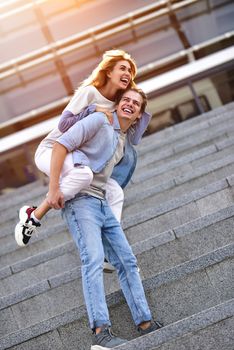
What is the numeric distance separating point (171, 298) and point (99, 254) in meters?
0.63

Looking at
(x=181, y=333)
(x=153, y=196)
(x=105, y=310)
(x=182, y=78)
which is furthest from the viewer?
(x=182, y=78)

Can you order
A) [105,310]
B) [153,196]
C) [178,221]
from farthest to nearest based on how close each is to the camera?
1. [153,196]
2. [178,221]
3. [105,310]

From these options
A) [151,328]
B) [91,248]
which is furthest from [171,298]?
[91,248]

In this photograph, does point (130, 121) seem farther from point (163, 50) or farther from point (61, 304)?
point (163, 50)

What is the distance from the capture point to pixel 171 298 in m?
3.25

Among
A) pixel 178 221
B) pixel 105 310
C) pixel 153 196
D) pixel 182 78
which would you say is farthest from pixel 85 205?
pixel 182 78

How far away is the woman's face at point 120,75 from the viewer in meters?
3.18

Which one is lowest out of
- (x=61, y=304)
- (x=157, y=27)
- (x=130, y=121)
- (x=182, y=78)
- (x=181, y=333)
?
(x=182, y=78)

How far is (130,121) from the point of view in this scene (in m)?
3.26

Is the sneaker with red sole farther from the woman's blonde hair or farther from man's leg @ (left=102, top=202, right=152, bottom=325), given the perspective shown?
the woman's blonde hair

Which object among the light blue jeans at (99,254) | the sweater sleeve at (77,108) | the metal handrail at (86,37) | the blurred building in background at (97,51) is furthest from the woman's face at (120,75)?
the metal handrail at (86,37)

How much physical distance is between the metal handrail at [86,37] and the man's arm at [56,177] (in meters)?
7.37

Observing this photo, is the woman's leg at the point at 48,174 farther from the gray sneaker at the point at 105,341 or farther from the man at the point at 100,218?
the gray sneaker at the point at 105,341

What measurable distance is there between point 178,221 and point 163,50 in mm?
6353
